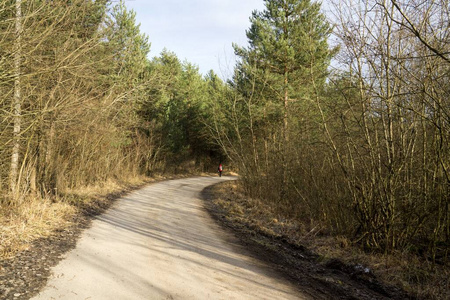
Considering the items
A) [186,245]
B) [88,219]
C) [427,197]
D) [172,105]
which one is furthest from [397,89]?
[172,105]

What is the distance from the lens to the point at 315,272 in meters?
5.82

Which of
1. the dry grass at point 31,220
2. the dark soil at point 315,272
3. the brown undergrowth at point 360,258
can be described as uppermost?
Answer: the dry grass at point 31,220

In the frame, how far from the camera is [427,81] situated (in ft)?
18.2

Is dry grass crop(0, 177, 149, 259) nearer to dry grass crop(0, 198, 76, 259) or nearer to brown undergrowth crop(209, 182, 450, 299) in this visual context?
dry grass crop(0, 198, 76, 259)

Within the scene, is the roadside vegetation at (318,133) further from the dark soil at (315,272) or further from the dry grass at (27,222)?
the dark soil at (315,272)

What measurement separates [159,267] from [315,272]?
9.36ft

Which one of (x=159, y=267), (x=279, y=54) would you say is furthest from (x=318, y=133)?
(x=279, y=54)

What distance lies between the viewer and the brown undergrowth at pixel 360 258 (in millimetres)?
5074

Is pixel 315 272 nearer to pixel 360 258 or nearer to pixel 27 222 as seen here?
pixel 360 258

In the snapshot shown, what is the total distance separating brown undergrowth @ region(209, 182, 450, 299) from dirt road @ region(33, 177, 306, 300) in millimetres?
1629

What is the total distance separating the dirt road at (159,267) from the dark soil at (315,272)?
34cm

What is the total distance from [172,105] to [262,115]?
593 inches

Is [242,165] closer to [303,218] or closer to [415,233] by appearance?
[303,218]

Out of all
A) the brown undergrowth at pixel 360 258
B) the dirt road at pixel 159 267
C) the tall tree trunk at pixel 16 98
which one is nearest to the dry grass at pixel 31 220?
the tall tree trunk at pixel 16 98
